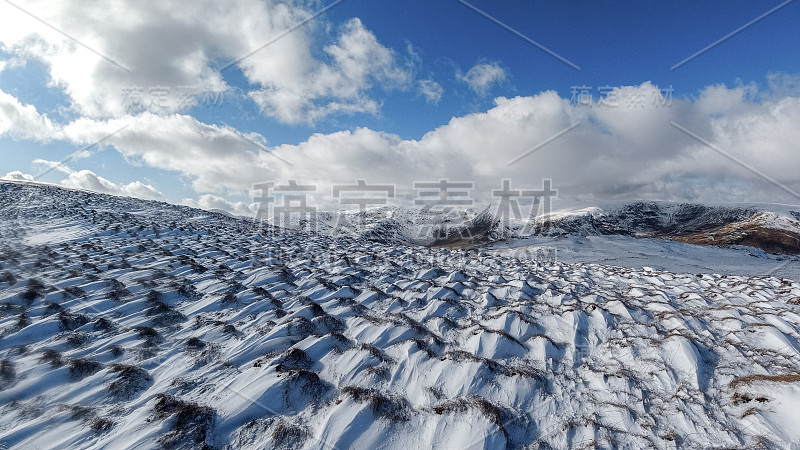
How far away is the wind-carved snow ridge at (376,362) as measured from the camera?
4.44 metres

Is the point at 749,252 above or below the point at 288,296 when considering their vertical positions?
below

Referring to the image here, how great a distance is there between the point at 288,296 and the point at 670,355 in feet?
32.3

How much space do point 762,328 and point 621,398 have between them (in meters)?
5.28

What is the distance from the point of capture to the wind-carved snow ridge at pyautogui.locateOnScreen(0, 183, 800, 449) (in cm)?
444

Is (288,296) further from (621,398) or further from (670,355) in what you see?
(670,355)

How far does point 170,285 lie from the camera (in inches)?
396

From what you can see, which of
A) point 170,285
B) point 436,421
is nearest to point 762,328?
point 436,421

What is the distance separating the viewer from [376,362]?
6133 mm

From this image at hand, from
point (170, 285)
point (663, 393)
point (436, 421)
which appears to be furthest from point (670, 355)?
point (170, 285)

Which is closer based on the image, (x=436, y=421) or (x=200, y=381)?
(x=436, y=421)

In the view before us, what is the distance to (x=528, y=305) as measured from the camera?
970cm

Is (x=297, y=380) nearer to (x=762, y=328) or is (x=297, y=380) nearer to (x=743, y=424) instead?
(x=743, y=424)

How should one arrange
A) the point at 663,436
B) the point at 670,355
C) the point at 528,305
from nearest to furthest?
the point at 663,436 < the point at 670,355 < the point at 528,305

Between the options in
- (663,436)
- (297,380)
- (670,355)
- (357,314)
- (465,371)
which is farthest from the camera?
(357,314)
